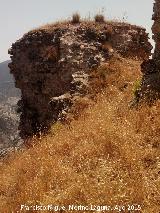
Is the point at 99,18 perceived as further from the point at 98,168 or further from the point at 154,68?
the point at 98,168

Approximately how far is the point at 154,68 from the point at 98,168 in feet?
13.7

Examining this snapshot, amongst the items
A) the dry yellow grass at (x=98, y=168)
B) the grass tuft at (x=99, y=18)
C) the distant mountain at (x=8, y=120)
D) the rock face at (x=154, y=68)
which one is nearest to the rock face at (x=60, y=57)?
the grass tuft at (x=99, y=18)

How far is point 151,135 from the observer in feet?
23.6

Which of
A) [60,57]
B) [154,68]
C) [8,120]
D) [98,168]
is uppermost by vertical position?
[154,68]

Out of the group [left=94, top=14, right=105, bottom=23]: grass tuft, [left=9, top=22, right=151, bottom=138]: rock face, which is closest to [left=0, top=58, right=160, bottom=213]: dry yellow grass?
[left=9, top=22, right=151, bottom=138]: rock face

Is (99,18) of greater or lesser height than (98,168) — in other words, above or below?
above

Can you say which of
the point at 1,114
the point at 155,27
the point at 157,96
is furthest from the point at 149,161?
the point at 1,114

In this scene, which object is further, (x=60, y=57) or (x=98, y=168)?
(x=60, y=57)

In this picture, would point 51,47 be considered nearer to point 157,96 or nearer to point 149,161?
point 157,96

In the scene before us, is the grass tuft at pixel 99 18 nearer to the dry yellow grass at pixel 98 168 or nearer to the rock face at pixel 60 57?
the rock face at pixel 60 57

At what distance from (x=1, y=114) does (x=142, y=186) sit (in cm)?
5991

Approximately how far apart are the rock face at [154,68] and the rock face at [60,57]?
154 inches

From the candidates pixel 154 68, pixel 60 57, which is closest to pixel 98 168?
pixel 154 68

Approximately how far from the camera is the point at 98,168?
6.53 meters
